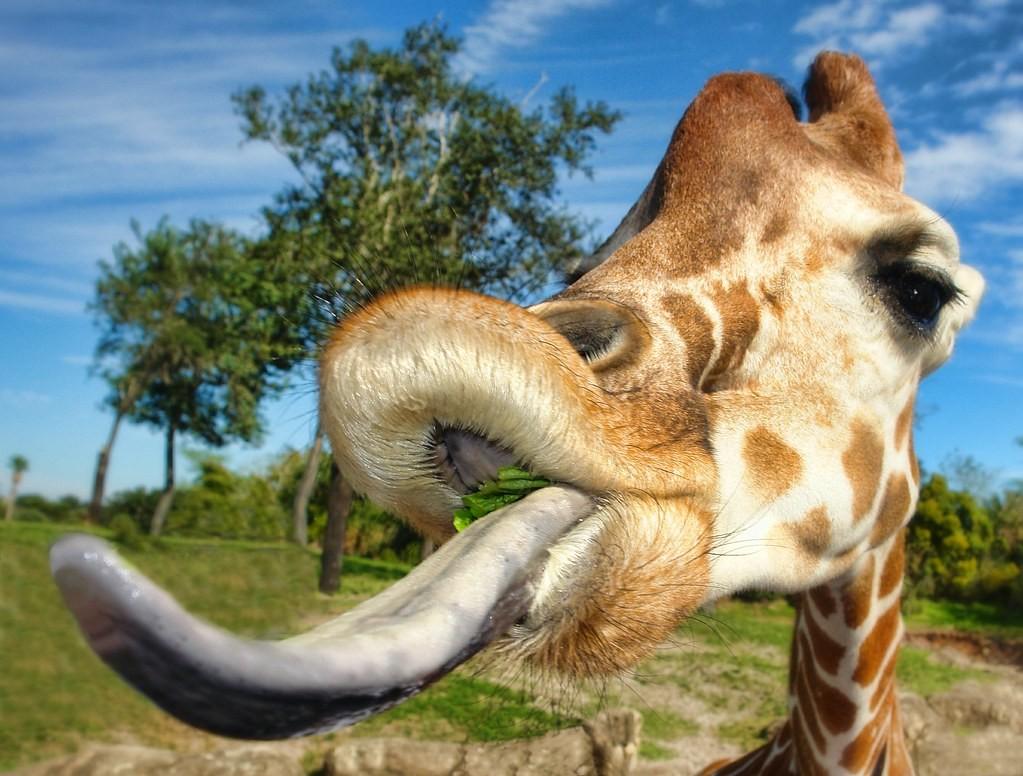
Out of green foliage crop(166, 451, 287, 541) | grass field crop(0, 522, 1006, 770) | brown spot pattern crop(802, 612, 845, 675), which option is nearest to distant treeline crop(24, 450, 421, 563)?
green foliage crop(166, 451, 287, 541)

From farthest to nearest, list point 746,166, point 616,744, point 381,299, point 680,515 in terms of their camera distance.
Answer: point 616,744
point 746,166
point 680,515
point 381,299

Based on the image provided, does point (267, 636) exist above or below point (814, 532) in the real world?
below

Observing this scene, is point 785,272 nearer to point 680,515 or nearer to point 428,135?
point 680,515

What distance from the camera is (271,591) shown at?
1.42 metres

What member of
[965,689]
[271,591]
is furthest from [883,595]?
[965,689]

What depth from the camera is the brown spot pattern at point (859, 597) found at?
105 inches

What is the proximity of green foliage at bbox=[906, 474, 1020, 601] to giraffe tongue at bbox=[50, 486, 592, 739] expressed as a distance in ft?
95.9

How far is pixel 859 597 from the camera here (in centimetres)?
267

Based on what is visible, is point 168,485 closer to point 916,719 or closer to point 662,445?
point 916,719

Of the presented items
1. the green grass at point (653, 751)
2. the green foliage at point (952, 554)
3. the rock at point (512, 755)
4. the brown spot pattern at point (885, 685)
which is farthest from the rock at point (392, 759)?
the green foliage at point (952, 554)

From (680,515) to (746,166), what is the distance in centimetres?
115

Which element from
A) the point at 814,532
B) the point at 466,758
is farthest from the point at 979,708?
the point at 814,532

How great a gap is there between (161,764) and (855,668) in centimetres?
490

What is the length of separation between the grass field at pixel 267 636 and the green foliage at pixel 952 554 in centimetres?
1244
